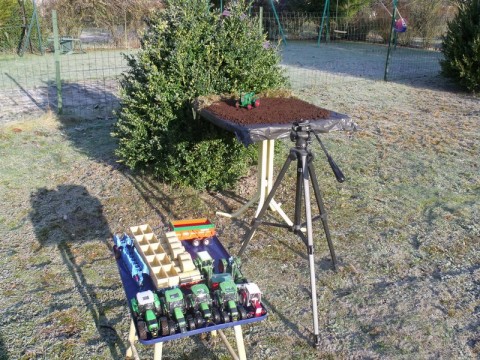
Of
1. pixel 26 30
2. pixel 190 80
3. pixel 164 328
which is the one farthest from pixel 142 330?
pixel 26 30

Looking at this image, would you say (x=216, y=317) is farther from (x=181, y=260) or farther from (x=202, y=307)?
(x=181, y=260)

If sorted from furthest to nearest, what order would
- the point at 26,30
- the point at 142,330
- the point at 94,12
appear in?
1. the point at 94,12
2. the point at 26,30
3. the point at 142,330

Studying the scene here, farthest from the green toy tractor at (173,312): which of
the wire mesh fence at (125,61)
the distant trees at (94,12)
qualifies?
the distant trees at (94,12)

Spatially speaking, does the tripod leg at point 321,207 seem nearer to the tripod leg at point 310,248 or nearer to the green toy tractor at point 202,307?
the tripod leg at point 310,248

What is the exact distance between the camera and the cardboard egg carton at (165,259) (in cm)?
245

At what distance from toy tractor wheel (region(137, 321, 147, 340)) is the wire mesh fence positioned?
370 cm

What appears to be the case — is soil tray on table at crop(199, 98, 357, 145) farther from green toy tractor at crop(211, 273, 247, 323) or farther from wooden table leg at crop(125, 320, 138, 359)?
wooden table leg at crop(125, 320, 138, 359)

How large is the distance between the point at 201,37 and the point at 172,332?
3279mm

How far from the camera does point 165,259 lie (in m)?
2.61

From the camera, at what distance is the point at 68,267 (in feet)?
12.3

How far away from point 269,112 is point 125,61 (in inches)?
432

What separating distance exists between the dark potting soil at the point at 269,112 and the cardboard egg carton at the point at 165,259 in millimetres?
1044

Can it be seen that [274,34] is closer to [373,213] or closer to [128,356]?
[373,213]

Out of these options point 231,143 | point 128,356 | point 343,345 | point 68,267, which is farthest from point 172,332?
point 231,143
